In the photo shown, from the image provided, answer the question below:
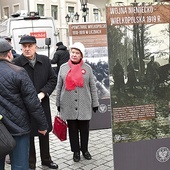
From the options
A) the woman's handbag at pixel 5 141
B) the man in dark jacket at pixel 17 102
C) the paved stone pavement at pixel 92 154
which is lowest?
the paved stone pavement at pixel 92 154

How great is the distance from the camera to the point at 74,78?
4.45 m

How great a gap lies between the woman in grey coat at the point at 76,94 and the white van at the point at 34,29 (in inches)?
293

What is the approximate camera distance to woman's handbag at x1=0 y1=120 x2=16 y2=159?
2.95 meters

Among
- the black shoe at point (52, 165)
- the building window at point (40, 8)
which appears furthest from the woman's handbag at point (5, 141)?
the building window at point (40, 8)

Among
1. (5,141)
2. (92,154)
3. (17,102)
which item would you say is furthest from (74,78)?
(5,141)

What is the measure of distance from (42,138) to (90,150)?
0.98m

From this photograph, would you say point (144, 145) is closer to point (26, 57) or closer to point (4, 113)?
point (4, 113)

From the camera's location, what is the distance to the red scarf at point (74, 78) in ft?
14.6

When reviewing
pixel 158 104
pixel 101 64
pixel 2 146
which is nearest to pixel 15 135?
pixel 2 146

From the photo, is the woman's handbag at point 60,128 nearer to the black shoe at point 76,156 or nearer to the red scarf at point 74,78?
the black shoe at point 76,156

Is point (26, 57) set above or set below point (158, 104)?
above

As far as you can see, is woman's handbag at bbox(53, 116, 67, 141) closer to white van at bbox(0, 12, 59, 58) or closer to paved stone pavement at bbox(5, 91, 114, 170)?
paved stone pavement at bbox(5, 91, 114, 170)

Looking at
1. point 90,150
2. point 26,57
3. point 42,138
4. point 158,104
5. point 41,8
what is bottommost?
point 90,150

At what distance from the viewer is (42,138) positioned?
450 centimetres
